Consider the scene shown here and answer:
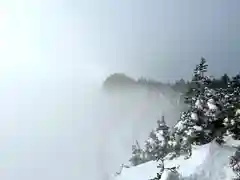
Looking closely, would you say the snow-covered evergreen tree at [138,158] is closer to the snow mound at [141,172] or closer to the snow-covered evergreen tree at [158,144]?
the snow-covered evergreen tree at [158,144]

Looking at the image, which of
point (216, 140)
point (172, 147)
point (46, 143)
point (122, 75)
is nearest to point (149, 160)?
point (172, 147)

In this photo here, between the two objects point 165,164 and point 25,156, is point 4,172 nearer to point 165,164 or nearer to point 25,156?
point 25,156

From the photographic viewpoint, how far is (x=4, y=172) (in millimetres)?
12047

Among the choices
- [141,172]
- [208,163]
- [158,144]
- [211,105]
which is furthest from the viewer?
[158,144]

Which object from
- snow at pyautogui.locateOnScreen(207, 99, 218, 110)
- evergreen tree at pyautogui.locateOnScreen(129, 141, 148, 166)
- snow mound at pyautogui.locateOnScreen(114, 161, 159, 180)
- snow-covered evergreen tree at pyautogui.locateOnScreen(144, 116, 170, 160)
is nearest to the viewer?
snow at pyautogui.locateOnScreen(207, 99, 218, 110)

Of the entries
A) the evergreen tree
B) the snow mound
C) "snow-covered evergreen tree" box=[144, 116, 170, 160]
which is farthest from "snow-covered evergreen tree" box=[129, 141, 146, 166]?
the snow mound

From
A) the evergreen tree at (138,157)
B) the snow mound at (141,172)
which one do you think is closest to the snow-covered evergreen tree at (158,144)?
the evergreen tree at (138,157)

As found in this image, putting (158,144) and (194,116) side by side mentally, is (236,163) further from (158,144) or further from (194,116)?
(158,144)

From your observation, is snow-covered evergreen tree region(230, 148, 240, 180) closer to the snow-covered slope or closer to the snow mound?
the snow-covered slope

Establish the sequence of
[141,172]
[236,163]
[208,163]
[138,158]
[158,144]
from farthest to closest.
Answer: [138,158]
[158,144]
[141,172]
[208,163]
[236,163]

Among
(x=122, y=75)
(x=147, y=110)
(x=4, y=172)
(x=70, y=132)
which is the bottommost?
(x=4, y=172)

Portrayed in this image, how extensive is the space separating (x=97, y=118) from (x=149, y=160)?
5.76 metres

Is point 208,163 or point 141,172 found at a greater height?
point 208,163

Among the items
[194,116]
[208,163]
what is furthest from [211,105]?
[208,163]
